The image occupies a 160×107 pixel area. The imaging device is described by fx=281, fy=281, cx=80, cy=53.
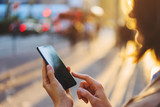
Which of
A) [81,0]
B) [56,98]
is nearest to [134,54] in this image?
[56,98]

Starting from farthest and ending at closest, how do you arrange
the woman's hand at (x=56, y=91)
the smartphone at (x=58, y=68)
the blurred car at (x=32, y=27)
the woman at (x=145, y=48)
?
the blurred car at (x=32, y=27)
the smartphone at (x=58, y=68)
the woman's hand at (x=56, y=91)
the woman at (x=145, y=48)

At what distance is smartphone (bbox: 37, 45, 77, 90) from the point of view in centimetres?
157

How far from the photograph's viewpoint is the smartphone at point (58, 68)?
1.57 meters

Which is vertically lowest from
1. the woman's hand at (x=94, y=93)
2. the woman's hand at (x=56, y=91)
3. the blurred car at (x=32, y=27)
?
the woman's hand at (x=94, y=93)

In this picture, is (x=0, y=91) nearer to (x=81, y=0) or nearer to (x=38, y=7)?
(x=81, y=0)

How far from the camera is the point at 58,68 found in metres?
1.62

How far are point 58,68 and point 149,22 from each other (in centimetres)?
68

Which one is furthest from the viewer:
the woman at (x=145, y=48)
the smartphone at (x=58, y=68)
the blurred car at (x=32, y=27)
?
the blurred car at (x=32, y=27)

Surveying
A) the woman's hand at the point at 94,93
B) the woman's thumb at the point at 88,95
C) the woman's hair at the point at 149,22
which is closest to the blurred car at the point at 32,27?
the woman's hand at the point at 94,93

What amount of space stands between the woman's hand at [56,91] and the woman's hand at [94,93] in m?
0.07

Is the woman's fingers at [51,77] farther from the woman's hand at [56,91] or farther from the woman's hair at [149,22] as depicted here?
the woman's hair at [149,22]

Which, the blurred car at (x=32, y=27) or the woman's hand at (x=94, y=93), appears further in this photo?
the blurred car at (x=32, y=27)

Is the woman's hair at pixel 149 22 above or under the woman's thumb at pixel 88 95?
above

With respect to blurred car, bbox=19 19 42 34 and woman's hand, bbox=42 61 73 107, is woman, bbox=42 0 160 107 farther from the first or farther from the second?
blurred car, bbox=19 19 42 34
